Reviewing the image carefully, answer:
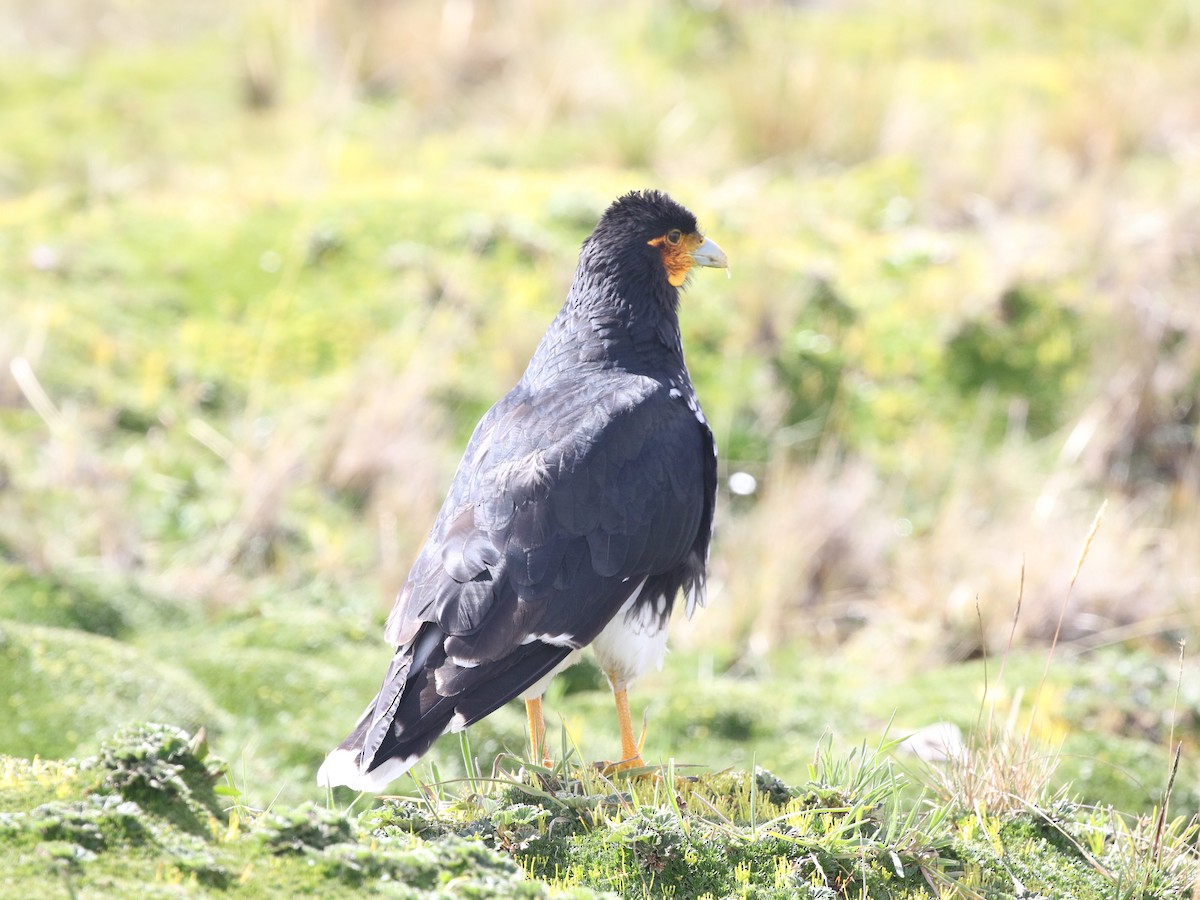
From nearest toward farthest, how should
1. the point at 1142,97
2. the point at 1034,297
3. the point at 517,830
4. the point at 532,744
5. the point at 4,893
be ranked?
the point at 4,893 → the point at 517,830 → the point at 532,744 → the point at 1034,297 → the point at 1142,97

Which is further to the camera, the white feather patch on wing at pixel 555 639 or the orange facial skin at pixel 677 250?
the orange facial skin at pixel 677 250

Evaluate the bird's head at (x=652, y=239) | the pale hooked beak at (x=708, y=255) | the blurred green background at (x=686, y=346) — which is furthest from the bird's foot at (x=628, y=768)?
the pale hooked beak at (x=708, y=255)

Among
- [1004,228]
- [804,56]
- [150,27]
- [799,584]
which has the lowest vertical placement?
[799,584]

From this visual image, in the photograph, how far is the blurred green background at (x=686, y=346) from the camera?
598 centimetres

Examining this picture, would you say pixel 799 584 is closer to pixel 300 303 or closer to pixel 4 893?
pixel 300 303

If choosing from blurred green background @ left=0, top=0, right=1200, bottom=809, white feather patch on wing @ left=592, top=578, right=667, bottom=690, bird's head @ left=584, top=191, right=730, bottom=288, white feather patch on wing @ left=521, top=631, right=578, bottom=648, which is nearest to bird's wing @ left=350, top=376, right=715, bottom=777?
white feather patch on wing @ left=521, top=631, right=578, bottom=648

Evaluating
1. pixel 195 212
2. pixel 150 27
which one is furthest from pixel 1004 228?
pixel 150 27

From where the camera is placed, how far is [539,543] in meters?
4.03

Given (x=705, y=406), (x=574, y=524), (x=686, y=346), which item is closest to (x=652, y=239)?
(x=574, y=524)

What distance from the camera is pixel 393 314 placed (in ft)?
28.6

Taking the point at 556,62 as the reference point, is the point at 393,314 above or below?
below

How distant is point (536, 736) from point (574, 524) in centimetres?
70

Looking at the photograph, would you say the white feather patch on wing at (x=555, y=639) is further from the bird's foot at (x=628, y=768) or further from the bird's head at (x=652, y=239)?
the bird's head at (x=652, y=239)

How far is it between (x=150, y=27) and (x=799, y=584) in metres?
10.8
